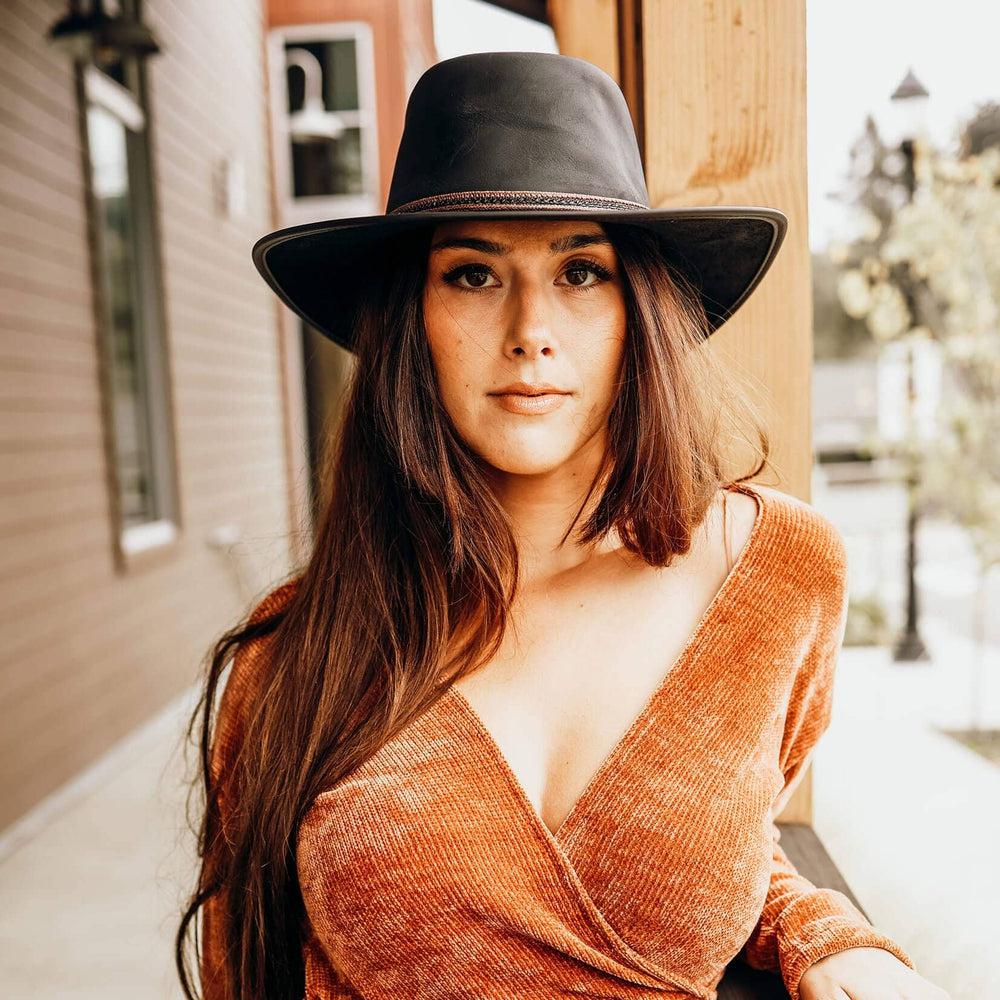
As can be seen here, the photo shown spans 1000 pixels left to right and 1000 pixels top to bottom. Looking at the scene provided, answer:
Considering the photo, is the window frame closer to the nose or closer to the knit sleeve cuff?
the nose

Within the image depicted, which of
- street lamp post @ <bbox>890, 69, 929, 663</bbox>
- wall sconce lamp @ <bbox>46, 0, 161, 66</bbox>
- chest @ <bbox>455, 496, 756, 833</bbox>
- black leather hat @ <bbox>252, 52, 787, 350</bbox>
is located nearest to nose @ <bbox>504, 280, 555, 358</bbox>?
black leather hat @ <bbox>252, 52, 787, 350</bbox>

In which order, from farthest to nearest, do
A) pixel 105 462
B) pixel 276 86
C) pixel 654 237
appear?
pixel 276 86 → pixel 105 462 → pixel 654 237

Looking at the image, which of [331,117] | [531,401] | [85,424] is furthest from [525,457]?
[331,117]

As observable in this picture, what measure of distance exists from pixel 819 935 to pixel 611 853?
0.26 metres

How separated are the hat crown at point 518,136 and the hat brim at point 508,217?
0.04 meters

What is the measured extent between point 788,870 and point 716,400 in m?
0.62

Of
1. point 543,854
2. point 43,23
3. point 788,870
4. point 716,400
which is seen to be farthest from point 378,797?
point 43,23

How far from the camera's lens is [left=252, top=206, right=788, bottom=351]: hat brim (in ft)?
3.71

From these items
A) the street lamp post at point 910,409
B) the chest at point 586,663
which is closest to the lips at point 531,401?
the chest at point 586,663

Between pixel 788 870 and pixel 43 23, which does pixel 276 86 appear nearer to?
pixel 43 23

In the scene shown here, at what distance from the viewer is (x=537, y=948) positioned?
113 cm

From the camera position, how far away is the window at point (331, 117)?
8445mm

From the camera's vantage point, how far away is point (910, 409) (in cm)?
571

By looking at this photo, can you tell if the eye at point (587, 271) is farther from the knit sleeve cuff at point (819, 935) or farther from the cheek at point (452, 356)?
the knit sleeve cuff at point (819, 935)
